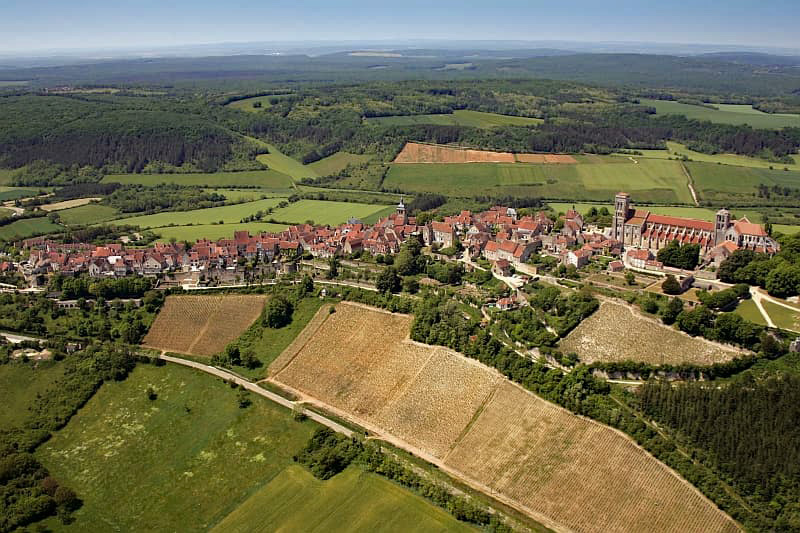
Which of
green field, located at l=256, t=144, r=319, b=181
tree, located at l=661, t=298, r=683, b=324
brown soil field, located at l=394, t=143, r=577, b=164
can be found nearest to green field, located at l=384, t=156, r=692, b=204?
brown soil field, located at l=394, t=143, r=577, b=164

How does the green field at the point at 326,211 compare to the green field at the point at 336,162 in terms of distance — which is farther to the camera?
the green field at the point at 336,162

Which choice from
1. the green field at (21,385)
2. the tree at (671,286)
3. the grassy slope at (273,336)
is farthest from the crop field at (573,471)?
the green field at (21,385)

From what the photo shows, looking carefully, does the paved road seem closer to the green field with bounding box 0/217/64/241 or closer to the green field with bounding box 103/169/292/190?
the green field with bounding box 0/217/64/241

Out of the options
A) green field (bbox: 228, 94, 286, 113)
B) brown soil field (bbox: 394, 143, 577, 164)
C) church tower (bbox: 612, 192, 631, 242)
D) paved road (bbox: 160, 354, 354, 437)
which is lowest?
paved road (bbox: 160, 354, 354, 437)

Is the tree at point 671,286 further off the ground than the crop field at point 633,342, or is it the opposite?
the tree at point 671,286

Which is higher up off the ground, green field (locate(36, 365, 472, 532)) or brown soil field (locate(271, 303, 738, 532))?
brown soil field (locate(271, 303, 738, 532))

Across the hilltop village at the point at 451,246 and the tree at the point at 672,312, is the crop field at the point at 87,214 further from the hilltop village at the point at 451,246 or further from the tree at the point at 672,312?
the tree at the point at 672,312

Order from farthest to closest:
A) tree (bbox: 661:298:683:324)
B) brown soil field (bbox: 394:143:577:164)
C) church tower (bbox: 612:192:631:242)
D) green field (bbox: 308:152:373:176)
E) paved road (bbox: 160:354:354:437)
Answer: green field (bbox: 308:152:373:176)
brown soil field (bbox: 394:143:577:164)
church tower (bbox: 612:192:631:242)
tree (bbox: 661:298:683:324)
paved road (bbox: 160:354:354:437)

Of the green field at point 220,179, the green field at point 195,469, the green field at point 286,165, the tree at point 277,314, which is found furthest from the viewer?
the green field at point 286,165
